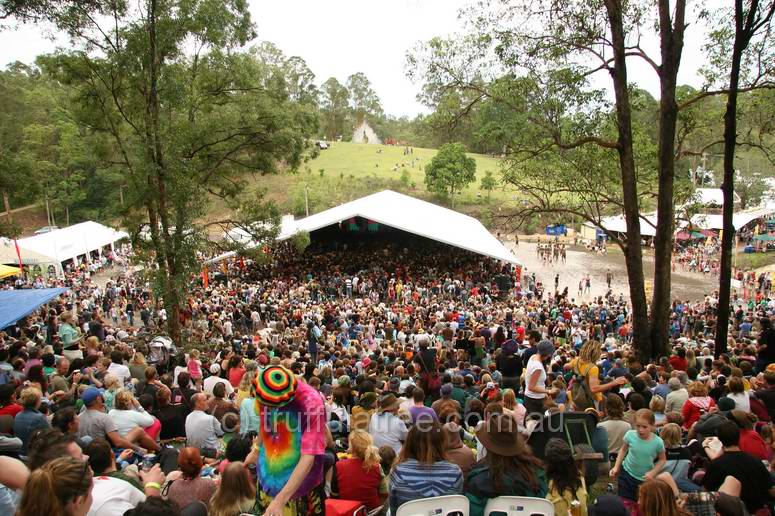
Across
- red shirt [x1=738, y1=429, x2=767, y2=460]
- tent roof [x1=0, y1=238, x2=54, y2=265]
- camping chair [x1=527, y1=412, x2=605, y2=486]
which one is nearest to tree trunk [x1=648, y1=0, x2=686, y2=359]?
red shirt [x1=738, y1=429, x2=767, y2=460]

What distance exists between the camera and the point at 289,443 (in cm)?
272

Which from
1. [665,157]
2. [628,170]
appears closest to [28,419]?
[628,170]

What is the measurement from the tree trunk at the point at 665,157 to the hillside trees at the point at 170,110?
9.28 meters

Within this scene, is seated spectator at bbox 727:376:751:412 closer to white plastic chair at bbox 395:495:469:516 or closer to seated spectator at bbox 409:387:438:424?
seated spectator at bbox 409:387:438:424

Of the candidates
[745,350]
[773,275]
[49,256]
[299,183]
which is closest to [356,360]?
[745,350]

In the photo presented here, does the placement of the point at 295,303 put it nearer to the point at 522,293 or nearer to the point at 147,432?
the point at 522,293

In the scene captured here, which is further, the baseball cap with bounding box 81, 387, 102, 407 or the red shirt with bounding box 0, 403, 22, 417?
the red shirt with bounding box 0, 403, 22, 417

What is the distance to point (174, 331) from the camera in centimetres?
1367

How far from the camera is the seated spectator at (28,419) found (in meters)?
5.21

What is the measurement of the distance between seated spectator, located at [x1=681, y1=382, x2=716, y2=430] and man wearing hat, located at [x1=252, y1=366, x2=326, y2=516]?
4.67 meters

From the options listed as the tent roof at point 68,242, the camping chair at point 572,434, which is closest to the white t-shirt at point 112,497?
the camping chair at point 572,434

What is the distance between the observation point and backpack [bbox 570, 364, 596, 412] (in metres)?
6.27

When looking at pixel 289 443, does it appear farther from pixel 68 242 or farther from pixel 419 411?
pixel 68 242

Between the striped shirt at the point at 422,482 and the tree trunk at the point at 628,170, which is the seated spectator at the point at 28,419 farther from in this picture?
the tree trunk at the point at 628,170
